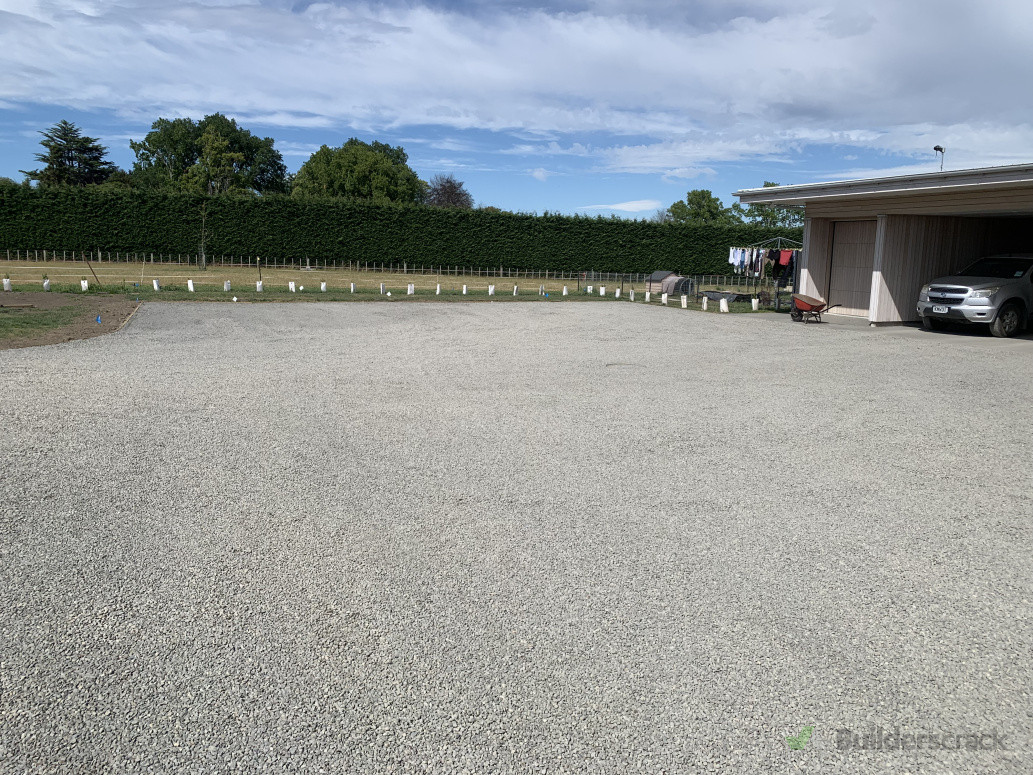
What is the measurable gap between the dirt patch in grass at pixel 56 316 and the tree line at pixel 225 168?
32.1 m

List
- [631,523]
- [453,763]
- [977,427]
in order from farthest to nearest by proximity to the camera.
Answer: [977,427] < [631,523] < [453,763]

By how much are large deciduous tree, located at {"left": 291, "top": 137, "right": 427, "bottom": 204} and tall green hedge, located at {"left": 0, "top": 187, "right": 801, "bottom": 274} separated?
23790mm

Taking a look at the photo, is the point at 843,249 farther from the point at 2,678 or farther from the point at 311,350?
the point at 2,678

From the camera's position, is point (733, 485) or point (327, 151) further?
point (327, 151)

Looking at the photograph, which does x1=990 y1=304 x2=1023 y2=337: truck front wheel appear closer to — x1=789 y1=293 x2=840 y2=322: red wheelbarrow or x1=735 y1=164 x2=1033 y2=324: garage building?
x1=735 y1=164 x2=1033 y2=324: garage building

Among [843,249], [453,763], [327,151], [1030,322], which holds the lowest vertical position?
[453,763]

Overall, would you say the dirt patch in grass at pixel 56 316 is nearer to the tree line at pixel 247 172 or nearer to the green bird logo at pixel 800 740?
the green bird logo at pixel 800 740

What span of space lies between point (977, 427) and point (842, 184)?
12.5 meters

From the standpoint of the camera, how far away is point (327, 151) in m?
66.9

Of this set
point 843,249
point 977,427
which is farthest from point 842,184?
point 977,427

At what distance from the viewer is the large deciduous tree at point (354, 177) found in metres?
62.5

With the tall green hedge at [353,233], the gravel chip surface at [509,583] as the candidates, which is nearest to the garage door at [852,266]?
the gravel chip surface at [509,583]

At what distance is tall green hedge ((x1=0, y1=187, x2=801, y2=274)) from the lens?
3453 cm

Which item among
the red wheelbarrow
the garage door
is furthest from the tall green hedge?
the red wheelbarrow
